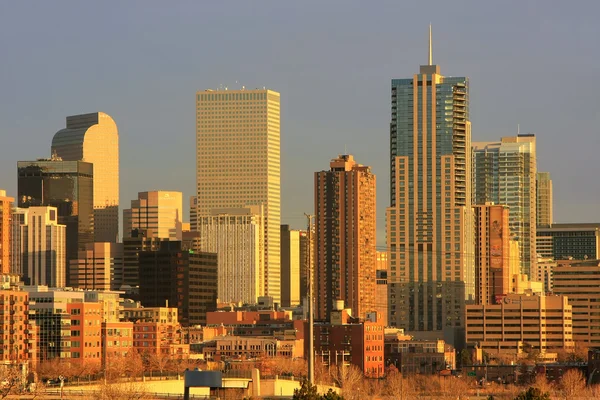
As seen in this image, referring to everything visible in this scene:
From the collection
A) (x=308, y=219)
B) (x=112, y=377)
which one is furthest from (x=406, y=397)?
(x=308, y=219)

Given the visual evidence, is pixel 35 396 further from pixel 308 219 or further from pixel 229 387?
pixel 308 219

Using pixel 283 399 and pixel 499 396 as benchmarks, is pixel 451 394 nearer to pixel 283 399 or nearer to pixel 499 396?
pixel 499 396

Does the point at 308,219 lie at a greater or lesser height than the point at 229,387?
greater

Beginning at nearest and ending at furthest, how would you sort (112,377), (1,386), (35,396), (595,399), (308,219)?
(308,219) < (1,386) < (35,396) < (595,399) < (112,377)

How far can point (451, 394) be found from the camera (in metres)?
198


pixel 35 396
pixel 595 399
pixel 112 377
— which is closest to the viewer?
pixel 35 396

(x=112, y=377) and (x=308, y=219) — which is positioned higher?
(x=308, y=219)

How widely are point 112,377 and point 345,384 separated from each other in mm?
27408

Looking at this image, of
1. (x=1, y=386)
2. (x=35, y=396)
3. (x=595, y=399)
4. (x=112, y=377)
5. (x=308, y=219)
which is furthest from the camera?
(x=112, y=377)

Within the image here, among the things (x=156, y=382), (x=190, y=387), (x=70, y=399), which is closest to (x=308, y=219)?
(x=190, y=387)

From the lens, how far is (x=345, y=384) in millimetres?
198625

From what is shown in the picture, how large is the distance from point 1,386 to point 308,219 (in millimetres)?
28070

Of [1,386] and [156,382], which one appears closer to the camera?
[1,386]

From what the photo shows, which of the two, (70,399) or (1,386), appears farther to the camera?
(70,399)
